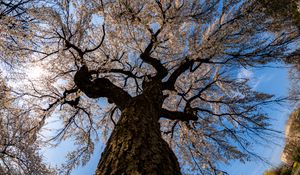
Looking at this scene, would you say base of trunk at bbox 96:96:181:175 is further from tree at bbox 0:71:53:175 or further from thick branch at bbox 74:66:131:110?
tree at bbox 0:71:53:175

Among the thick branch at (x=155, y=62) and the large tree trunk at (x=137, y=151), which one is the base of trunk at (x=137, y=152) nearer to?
the large tree trunk at (x=137, y=151)

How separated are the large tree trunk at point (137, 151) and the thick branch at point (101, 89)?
1189 mm

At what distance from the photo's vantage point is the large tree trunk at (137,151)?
2125mm

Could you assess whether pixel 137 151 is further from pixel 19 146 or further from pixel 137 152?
pixel 19 146

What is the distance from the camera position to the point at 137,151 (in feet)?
7.98

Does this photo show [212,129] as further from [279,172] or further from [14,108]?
[279,172]

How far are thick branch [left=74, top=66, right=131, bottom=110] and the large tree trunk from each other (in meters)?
1.19

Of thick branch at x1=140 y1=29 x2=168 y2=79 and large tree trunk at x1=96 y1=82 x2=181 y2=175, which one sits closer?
large tree trunk at x1=96 y1=82 x2=181 y2=175

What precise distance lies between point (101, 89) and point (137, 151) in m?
3.00

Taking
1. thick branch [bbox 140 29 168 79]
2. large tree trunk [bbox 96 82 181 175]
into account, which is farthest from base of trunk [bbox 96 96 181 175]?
thick branch [bbox 140 29 168 79]

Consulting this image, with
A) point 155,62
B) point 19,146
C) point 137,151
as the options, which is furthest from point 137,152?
point 19,146

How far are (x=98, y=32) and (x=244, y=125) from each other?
5348 millimetres

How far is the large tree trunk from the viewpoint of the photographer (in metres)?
2.12

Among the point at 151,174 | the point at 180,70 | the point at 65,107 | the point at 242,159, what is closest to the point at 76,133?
the point at 65,107
